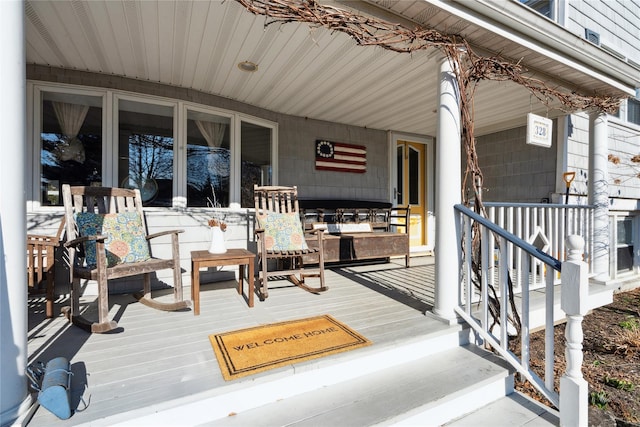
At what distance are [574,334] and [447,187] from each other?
3.92 ft

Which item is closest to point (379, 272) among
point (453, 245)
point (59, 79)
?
point (453, 245)

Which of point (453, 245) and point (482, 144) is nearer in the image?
point (453, 245)

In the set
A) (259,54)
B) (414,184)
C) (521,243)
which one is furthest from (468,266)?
(414,184)

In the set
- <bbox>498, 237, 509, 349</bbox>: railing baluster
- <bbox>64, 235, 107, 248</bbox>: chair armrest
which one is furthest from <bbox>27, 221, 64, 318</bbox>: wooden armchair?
<bbox>498, 237, 509, 349</bbox>: railing baluster

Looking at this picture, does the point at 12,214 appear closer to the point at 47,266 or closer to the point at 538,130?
the point at 47,266

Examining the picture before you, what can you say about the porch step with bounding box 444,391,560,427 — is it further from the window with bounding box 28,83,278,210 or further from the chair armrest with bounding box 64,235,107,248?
the window with bounding box 28,83,278,210

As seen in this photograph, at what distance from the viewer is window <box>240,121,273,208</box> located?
4203 millimetres

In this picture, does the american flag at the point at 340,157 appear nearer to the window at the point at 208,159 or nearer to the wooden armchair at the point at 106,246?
the window at the point at 208,159

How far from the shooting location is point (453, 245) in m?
2.35

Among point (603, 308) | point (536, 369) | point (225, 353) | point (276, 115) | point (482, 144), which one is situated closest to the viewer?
point (225, 353)

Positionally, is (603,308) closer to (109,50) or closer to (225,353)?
(225,353)

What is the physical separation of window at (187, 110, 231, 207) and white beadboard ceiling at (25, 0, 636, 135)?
0.39 metres

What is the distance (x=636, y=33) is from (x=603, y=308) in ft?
17.7

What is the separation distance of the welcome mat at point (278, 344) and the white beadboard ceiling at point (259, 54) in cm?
226
